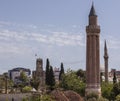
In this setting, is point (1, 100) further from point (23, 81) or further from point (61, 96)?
point (23, 81)

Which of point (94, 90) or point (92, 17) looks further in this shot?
point (92, 17)

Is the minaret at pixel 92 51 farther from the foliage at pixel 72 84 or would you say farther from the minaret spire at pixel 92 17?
the foliage at pixel 72 84

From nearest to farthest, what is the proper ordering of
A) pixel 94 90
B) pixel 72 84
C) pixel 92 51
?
pixel 94 90
pixel 92 51
pixel 72 84

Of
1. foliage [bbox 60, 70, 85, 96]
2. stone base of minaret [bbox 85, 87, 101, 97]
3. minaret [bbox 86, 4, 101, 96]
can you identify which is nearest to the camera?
stone base of minaret [bbox 85, 87, 101, 97]

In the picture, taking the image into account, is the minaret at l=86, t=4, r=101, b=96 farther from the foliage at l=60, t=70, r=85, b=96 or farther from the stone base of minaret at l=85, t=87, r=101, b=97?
the foliage at l=60, t=70, r=85, b=96

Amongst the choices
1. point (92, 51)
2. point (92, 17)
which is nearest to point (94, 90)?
point (92, 51)

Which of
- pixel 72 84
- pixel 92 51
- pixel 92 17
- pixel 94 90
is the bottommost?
pixel 94 90

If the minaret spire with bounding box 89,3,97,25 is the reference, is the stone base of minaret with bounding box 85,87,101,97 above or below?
below

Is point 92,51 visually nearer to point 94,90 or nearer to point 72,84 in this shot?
point 94,90

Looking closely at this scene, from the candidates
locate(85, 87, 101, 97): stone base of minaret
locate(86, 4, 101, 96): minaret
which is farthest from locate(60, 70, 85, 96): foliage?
locate(85, 87, 101, 97): stone base of minaret

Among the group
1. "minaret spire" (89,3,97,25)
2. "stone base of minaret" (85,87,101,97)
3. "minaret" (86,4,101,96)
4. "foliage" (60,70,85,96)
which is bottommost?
"stone base of minaret" (85,87,101,97)

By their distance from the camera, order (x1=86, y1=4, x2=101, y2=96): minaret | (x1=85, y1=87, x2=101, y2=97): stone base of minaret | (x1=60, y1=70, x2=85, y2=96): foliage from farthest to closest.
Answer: (x1=60, y1=70, x2=85, y2=96): foliage → (x1=86, y1=4, x2=101, y2=96): minaret → (x1=85, y1=87, x2=101, y2=97): stone base of minaret

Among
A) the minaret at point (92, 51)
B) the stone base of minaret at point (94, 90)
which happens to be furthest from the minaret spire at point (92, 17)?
the stone base of minaret at point (94, 90)

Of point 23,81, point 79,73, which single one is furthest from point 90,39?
point 23,81
